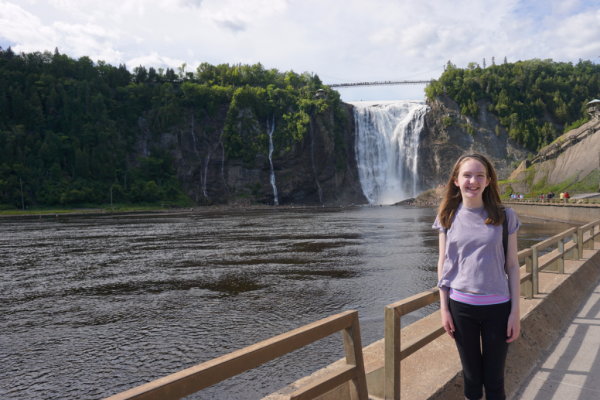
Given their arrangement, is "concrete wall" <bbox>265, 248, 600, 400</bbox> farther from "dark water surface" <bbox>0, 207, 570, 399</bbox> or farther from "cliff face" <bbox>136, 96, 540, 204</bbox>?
"cliff face" <bbox>136, 96, 540, 204</bbox>

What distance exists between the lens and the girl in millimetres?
3123

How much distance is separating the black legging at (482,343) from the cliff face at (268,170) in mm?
87155

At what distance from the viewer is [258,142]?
9375 cm

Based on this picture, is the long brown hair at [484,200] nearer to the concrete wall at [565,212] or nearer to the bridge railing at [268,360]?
the bridge railing at [268,360]

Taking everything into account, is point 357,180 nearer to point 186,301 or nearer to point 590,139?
point 590,139

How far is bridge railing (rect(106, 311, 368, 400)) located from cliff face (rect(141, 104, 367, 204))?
8736cm

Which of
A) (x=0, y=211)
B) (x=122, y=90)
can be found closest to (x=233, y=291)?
(x=0, y=211)

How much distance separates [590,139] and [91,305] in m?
65.8

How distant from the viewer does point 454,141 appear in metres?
92.2

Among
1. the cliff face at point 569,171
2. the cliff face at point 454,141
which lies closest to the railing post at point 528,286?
the cliff face at point 569,171

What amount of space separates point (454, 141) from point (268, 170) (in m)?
42.4

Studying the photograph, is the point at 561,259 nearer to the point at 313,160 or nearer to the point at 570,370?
the point at 570,370

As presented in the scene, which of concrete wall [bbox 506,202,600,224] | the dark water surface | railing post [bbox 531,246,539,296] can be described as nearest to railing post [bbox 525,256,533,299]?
railing post [bbox 531,246,539,296]

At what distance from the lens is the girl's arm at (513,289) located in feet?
10.1
